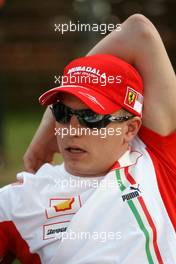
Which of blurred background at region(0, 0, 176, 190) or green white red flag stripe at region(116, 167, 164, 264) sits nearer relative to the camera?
green white red flag stripe at region(116, 167, 164, 264)

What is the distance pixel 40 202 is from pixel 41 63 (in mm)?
13489

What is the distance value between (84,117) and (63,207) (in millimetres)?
363

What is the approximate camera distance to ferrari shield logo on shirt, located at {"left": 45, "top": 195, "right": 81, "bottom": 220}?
100 inches

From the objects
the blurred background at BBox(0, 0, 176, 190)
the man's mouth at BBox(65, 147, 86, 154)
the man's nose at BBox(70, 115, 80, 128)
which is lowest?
the blurred background at BBox(0, 0, 176, 190)

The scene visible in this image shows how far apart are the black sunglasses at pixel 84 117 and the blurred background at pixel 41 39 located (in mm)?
11365

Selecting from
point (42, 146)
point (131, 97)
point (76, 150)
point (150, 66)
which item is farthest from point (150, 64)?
point (42, 146)

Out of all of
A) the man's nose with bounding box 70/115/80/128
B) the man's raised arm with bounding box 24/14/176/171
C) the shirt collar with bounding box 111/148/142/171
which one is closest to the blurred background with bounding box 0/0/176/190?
the man's raised arm with bounding box 24/14/176/171

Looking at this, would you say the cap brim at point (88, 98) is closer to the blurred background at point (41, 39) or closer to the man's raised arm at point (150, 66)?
the man's raised arm at point (150, 66)

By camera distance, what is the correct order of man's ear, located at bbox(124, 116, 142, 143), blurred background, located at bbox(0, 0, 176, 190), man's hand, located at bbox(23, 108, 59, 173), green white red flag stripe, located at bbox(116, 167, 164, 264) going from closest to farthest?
green white red flag stripe, located at bbox(116, 167, 164, 264) < man's ear, located at bbox(124, 116, 142, 143) < man's hand, located at bbox(23, 108, 59, 173) < blurred background, located at bbox(0, 0, 176, 190)

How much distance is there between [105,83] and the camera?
259 cm

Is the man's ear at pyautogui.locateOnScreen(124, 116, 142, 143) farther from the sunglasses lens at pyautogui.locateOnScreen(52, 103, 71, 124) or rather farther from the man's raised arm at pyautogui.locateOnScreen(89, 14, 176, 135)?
the sunglasses lens at pyautogui.locateOnScreen(52, 103, 71, 124)

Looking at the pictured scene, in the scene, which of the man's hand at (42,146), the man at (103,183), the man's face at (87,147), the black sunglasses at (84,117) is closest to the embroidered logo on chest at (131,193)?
the man at (103,183)

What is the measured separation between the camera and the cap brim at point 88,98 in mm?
2489

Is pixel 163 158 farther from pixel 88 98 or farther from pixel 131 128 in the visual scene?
pixel 88 98
